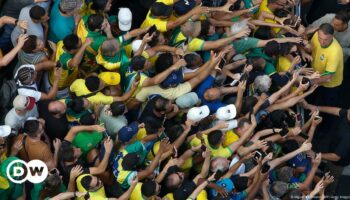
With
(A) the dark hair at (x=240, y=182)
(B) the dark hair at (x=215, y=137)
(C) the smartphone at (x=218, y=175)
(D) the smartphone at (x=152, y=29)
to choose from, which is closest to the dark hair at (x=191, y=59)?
(D) the smartphone at (x=152, y=29)

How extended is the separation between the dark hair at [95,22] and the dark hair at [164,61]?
0.90 meters

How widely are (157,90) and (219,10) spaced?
5.69 feet

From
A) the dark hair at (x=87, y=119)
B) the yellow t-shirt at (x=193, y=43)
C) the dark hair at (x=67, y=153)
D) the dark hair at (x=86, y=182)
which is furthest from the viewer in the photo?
the yellow t-shirt at (x=193, y=43)

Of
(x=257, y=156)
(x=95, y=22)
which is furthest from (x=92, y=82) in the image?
(x=257, y=156)

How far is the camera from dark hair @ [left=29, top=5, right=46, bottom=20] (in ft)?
26.0

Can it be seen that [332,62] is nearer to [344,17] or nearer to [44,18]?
[344,17]

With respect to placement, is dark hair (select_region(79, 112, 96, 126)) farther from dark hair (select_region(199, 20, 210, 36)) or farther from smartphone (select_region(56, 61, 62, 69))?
dark hair (select_region(199, 20, 210, 36))

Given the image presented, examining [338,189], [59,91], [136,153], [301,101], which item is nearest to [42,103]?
[59,91]

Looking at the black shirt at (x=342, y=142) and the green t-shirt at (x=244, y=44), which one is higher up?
the green t-shirt at (x=244, y=44)

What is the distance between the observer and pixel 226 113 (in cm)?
802

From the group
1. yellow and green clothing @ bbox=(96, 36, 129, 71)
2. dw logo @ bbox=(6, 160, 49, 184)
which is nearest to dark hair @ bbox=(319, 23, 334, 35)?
yellow and green clothing @ bbox=(96, 36, 129, 71)

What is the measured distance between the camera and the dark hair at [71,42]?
25.4 ft

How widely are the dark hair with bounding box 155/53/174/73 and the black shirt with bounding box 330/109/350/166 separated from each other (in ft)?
8.83

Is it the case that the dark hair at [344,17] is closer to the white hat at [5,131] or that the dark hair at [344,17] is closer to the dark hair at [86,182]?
the dark hair at [86,182]
